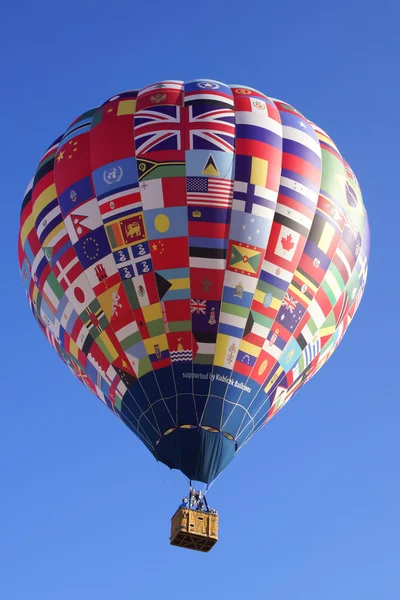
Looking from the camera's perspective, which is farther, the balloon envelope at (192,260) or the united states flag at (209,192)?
the united states flag at (209,192)

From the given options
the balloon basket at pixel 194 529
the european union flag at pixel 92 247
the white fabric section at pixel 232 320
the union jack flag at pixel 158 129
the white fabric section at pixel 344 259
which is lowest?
the balloon basket at pixel 194 529

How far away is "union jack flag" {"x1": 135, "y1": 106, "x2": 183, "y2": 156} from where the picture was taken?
65.0 ft

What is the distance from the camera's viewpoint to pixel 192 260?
1934 cm

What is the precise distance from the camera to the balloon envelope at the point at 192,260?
1914cm

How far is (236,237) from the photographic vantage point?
19406mm

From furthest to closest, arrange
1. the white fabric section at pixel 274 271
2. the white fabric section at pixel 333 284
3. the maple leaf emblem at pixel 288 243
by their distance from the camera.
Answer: the white fabric section at pixel 333 284
the maple leaf emblem at pixel 288 243
the white fabric section at pixel 274 271

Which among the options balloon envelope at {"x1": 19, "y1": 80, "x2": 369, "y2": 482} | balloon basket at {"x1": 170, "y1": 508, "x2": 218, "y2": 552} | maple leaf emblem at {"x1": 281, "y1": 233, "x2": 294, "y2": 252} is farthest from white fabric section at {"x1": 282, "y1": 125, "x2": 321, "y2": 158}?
balloon basket at {"x1": 170, "y1": 508, "x2": 218, "y2": 552}

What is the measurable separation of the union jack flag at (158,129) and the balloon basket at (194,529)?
17.5 ft

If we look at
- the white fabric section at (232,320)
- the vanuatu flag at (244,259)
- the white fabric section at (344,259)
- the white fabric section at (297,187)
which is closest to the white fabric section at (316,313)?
the white fabric section at (344,259)

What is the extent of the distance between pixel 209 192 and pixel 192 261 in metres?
1.06

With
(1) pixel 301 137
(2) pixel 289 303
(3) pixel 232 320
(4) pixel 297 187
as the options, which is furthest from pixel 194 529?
(1) pixel 301 137

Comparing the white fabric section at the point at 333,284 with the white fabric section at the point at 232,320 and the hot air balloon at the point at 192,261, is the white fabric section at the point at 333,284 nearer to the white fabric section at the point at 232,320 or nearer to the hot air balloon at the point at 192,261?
the hot air balloon at the point at 192,261

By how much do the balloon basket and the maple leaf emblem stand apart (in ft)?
13.3

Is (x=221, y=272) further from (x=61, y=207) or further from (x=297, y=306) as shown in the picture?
(x=61, y=207)
